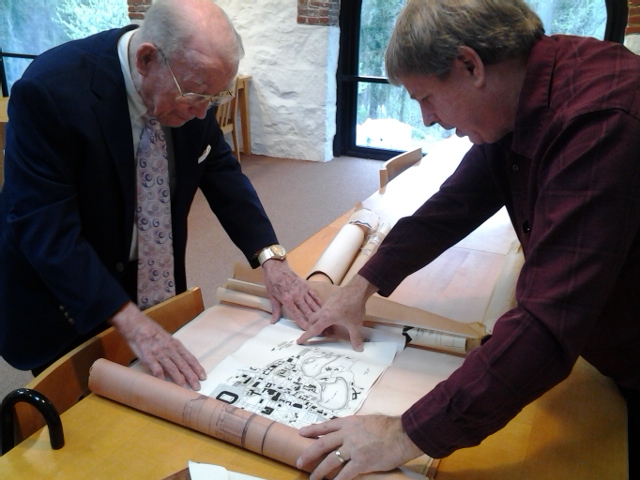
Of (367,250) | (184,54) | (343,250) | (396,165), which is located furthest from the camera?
(396,165)

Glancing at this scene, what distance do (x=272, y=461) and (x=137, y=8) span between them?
583 cm

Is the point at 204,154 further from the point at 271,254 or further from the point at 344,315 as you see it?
the point at 344,315

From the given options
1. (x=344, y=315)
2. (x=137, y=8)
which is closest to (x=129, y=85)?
(x=344, y=315)

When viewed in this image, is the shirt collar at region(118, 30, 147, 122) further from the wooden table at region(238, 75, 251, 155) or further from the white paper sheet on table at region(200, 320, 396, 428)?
the wooden table at region(238, 75, 251, 155)

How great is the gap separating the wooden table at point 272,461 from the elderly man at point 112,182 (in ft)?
0.45

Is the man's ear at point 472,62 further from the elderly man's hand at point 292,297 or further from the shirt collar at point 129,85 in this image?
the shirt collar at point 129,85

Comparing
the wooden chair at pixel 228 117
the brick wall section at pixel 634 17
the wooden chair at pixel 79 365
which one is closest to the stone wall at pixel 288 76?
the wooden chair at pixel 228 117

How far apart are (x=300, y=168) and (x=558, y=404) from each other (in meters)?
4.71

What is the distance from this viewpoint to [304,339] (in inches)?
48.6

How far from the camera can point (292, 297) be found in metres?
1.36

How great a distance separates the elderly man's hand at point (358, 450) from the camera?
32.9 inches

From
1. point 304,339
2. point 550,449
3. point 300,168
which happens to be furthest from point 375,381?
point 300,168

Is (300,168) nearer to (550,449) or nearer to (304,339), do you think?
(304,339)

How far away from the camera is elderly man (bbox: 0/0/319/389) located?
3.78 feet
